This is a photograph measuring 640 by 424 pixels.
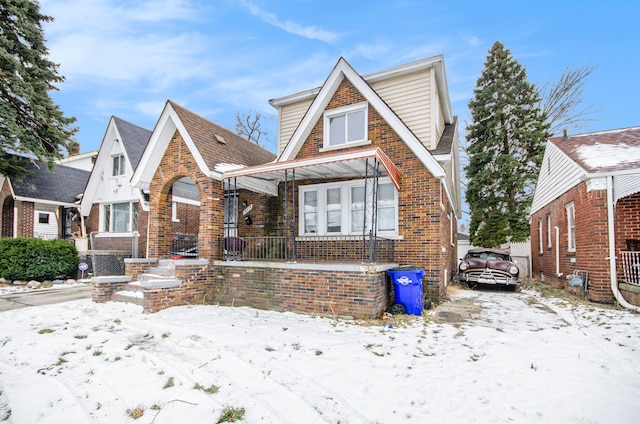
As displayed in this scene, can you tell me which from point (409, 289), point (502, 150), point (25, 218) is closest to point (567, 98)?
point (502, 150)

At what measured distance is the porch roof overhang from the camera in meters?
7.08

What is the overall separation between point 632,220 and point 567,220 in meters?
2.63

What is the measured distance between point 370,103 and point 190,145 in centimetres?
509

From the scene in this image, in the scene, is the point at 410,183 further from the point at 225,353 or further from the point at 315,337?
the point at 225,353

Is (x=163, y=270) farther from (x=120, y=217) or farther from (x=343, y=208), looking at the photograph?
(x=120, y=217)

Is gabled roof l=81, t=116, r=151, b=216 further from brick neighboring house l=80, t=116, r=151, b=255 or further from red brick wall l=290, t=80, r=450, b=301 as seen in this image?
red brick wall l=290, t=80, r=450, b=301

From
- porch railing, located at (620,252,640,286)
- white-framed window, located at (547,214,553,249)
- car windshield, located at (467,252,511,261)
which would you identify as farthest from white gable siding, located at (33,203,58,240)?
white-framed window, located at (547,214,553,249)

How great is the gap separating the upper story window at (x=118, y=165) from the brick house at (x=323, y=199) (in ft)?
25.7

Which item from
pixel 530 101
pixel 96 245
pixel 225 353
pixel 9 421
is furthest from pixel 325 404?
pixel 530 101

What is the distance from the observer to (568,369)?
4.18 metres

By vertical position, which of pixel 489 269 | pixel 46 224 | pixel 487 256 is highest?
pixel 46 224

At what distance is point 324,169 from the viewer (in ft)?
28.2

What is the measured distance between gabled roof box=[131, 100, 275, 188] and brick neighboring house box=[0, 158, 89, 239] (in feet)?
33.8

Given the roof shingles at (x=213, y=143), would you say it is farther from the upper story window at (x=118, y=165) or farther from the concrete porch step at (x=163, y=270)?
the upper story window at (x=118, y=165)
